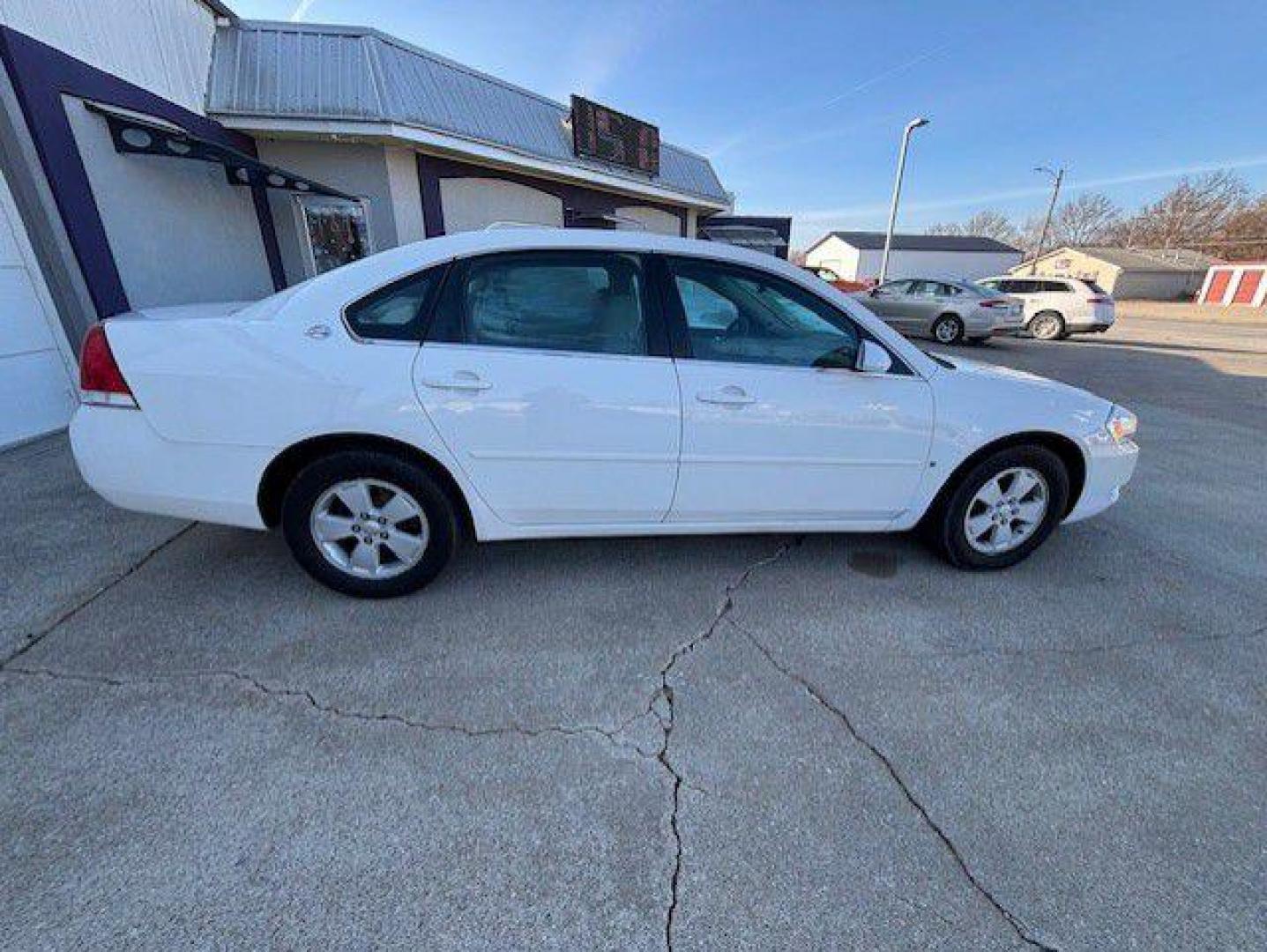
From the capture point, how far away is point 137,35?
17.7 feet

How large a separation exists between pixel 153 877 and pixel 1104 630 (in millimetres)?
3736

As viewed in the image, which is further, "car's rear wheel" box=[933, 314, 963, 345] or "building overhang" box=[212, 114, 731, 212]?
"car's rear wheel" box=[933, 314, 963, 345]

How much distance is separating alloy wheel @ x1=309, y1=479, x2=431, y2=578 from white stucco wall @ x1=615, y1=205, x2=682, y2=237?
11.4 m

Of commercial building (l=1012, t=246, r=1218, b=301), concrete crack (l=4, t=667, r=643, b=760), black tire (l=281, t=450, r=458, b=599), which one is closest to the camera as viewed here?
concrete crack (l=4, t=667, r=643, b=760)

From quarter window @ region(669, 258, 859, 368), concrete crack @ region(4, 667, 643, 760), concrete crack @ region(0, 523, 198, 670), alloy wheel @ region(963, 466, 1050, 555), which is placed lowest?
concrete crack @ region(4, 667, 643, 760)

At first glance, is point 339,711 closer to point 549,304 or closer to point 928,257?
point 549,304

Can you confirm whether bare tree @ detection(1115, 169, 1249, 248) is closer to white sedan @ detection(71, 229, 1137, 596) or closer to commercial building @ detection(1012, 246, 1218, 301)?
commercial building @ detection(1012, 246, 1218, 301)

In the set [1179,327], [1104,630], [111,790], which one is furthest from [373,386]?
[1179,327]

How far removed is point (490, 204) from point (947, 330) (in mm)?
11259

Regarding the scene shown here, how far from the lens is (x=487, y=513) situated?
106 inches

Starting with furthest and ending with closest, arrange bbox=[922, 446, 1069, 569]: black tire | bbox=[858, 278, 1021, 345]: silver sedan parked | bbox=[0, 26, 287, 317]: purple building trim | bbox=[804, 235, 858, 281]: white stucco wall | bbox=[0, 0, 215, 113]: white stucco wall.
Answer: bbox=[804, 235, 858, 281]: white stucco wall, bbox=[858, 278, 1021, 345]: silver sedan parked, bbox=[0, 0, 215, 113]: white stucco wall, bbox=[0, 26, 287, 317]: purple building trim, bbox=[922, 446, 1069, 569]: black tire

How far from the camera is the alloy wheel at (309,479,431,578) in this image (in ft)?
8.54

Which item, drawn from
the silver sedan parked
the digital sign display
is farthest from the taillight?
the silver sedan parked

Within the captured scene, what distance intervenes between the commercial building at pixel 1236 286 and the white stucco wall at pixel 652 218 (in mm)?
39728
